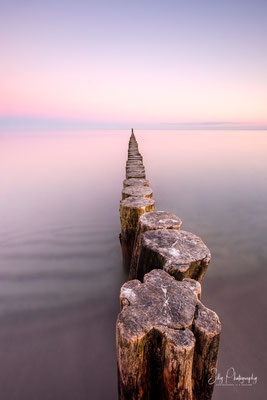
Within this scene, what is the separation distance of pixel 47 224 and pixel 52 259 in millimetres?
2204

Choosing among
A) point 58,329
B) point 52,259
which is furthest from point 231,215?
point 58,329

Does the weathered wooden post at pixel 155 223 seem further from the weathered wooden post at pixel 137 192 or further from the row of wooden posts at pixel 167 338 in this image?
the weathered wooden post at pixel 137 192

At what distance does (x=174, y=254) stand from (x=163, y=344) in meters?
0.61

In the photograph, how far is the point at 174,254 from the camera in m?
1.51

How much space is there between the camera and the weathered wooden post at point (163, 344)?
0.96m

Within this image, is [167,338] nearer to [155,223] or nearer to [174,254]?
[174,254]

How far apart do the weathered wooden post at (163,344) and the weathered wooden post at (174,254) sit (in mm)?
230

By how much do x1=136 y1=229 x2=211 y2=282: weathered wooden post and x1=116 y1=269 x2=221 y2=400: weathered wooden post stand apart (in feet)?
0.75

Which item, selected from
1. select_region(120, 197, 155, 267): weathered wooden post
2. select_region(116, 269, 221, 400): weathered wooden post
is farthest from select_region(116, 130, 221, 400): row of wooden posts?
select_region(120, 197, 155, 267): weathered wooden post

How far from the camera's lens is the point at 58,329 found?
9.23 ft
